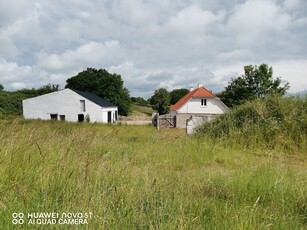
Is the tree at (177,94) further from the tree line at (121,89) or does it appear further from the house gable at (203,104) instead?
the house gable at (203,104)

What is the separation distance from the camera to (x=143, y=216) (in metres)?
2.16

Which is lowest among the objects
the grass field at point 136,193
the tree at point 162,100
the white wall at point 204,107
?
the grass field at point 136,193

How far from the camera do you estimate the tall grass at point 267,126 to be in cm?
827

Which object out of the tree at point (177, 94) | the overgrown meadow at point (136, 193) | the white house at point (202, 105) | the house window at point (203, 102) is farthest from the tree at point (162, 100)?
the overgrown meadow at point (136, 193)

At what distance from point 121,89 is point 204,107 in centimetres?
2504

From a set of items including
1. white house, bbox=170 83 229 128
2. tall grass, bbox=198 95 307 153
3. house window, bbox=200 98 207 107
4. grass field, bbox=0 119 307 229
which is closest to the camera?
grass field, bbox=0 119 307 229

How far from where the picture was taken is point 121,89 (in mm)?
58188

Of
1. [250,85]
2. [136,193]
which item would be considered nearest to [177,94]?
[250,85]

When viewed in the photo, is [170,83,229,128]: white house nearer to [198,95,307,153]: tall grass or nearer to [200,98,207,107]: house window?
[200,98,207,107]: house window

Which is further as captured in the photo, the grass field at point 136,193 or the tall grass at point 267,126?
the tall grass at point 267,126

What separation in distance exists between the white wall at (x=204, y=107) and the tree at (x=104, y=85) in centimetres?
2153

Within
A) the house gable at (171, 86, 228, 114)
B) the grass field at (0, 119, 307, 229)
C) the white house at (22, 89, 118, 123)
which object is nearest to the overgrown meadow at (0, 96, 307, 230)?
the grass field at (0, 119, 307, 229)

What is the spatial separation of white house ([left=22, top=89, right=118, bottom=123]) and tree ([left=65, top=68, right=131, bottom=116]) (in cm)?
1411

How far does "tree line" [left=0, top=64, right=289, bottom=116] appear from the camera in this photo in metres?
41.4
